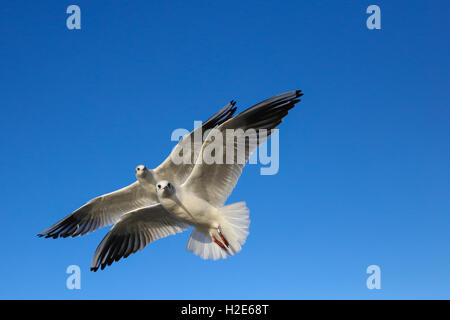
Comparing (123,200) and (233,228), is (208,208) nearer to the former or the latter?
(233,228)

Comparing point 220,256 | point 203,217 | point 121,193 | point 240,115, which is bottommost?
point 220,256

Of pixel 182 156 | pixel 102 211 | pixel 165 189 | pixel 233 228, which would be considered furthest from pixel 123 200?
pixel 233 228

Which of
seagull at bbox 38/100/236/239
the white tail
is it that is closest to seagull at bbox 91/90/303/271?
the white tail

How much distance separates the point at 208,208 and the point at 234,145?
0.93m

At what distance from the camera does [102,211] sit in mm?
8164

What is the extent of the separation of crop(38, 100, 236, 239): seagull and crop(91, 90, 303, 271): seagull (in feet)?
2.40

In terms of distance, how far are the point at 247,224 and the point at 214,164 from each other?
0.87m

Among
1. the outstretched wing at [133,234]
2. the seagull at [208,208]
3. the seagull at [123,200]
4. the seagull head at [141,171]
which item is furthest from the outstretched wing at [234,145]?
the seagull head at [141,171]

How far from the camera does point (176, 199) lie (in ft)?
21.1

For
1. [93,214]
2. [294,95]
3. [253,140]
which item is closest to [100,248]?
[93,214]

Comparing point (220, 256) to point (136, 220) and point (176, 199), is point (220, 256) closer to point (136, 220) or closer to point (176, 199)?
point (176, 199)

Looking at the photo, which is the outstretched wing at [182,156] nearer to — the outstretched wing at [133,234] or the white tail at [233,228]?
the outstretched wing at [133,234]

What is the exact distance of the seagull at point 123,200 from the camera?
7.79 metres

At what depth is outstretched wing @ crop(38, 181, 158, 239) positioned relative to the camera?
7910 millimetres
